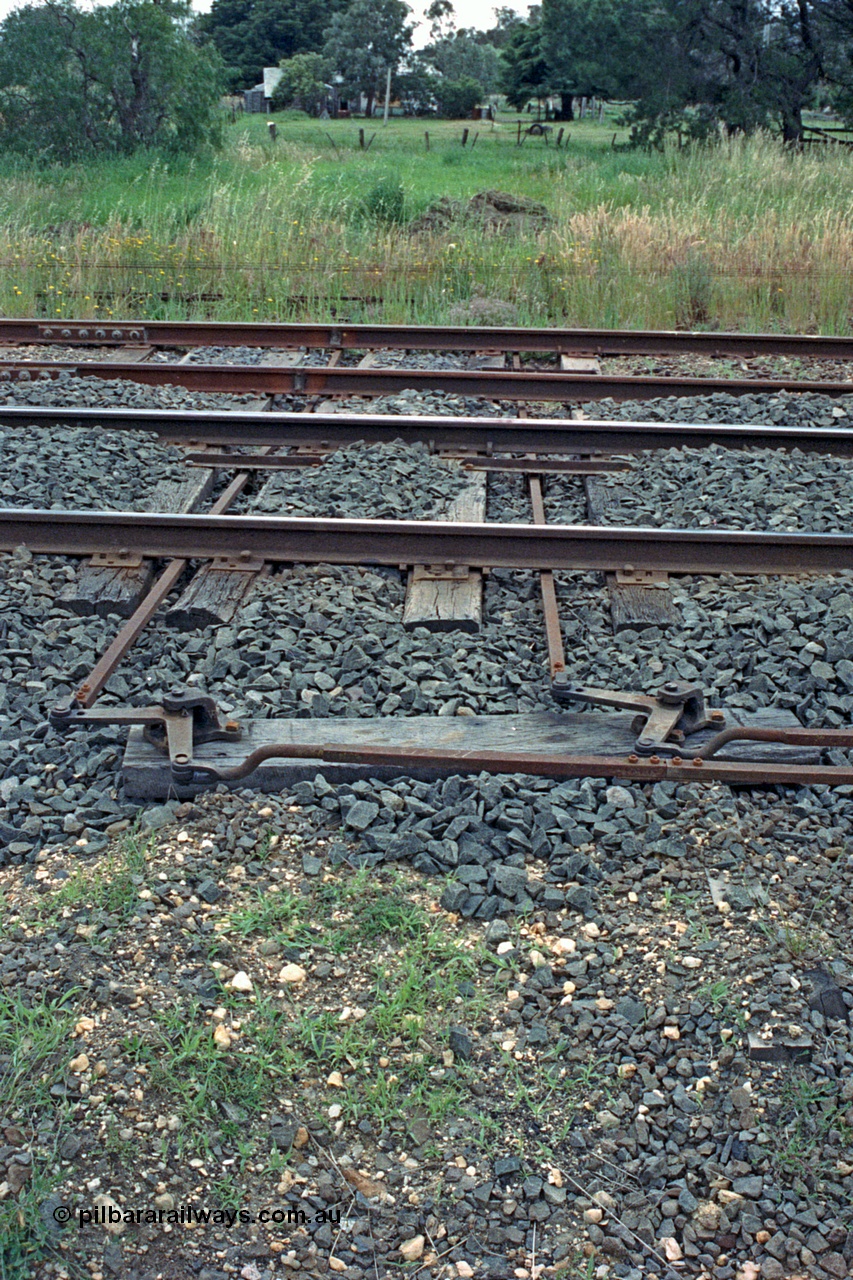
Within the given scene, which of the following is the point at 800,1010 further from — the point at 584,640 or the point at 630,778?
the point at 584,640

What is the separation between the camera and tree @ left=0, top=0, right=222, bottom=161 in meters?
22.0

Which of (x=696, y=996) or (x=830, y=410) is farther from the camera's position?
(x=830, y=410)

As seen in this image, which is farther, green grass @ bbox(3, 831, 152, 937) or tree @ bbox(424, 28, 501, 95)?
tree @ bbox(424, 28, 501, 95)

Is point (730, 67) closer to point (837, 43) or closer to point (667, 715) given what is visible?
point (837, 43)

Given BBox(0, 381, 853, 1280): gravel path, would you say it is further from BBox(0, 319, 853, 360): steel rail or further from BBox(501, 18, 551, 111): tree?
BBox(501, 18, 551, 111): tree

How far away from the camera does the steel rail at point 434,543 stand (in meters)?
4.94

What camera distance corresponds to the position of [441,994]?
277 cm

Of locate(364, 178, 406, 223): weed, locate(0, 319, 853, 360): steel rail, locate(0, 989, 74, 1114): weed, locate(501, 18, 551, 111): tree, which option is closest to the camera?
locate(0, 989, 74, 1114): weed

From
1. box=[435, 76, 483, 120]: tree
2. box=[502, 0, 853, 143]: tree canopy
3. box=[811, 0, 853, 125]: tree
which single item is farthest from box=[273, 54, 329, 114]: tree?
box=[811, 0, 853, 125]: tree

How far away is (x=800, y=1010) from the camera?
2.67m

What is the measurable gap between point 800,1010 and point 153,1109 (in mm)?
1539

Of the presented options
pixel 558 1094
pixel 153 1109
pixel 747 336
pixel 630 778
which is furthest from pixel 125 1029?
pixel 747 336

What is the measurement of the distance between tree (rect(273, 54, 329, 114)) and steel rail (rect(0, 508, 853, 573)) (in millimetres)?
52355

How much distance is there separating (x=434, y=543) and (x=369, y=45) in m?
57.6
